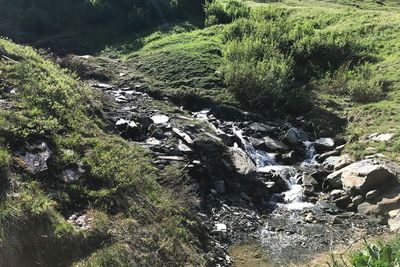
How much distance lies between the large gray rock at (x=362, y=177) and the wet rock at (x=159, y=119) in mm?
6786

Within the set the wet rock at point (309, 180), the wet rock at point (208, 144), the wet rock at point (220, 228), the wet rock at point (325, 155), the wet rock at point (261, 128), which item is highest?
the wet rock at point (208, 144)

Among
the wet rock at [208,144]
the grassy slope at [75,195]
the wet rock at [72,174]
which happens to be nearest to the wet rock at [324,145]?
the wet rock at [208,144]

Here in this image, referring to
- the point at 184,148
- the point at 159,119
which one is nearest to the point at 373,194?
the point at 184,148

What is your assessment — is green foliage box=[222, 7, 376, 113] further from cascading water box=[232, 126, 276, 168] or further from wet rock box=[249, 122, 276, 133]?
cascading water box=[232, 126, 276, 168]

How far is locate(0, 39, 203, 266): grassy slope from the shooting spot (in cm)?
861

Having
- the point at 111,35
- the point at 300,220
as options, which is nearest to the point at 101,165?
the point at 300,220

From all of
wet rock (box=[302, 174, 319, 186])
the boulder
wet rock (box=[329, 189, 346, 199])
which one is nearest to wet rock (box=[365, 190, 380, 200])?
wet rock (box=[329, 189, 346, 199])

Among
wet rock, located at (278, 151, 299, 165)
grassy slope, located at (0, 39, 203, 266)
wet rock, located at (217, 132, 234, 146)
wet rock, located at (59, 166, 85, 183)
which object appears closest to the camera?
grassy slope, located at (0, 39, 203, 266)

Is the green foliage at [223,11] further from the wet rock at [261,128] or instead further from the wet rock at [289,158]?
the wet rock at [289,158]

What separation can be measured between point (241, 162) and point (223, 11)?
22473 mm

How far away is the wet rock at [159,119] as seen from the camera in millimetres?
18430

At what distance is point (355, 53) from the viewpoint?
27844 millimetres

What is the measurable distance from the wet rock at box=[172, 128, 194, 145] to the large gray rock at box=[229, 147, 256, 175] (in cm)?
169

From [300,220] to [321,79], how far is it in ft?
43.6
